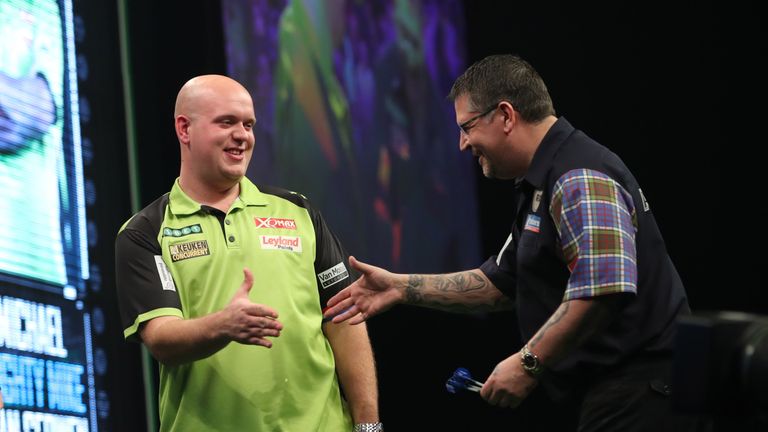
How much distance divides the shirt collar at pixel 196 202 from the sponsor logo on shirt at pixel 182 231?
0.15 ft

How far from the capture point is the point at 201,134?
116 inches

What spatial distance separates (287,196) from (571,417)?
259 centimetres

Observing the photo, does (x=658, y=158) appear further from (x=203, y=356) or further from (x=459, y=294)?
(x=203, y=356)

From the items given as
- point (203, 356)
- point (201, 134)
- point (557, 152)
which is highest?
point (201, 134)

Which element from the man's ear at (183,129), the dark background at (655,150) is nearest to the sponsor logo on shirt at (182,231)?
the man's ear at (183,129)

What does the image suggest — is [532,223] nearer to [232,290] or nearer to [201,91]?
[232,290]

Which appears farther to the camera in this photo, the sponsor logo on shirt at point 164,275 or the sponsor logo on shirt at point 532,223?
the sponsor logo on shirt at point 164,275

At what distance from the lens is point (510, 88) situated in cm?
280

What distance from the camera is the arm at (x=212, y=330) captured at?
2.50 meters

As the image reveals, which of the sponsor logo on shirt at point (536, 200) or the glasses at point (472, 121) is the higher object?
the glasses at point (472, 121)

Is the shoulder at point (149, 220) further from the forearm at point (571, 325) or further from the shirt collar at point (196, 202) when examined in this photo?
the forearm at point (571, 325)

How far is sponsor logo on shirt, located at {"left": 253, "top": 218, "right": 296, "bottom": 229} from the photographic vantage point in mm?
2914

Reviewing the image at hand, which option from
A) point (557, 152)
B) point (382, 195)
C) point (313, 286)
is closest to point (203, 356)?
point (313, 286)

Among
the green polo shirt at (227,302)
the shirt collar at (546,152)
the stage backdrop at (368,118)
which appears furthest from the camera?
the stage backdrop at (368,118)
